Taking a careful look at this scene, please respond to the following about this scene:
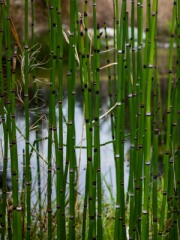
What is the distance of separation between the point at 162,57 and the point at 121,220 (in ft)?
21.0

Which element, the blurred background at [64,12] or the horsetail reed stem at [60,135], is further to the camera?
the blurred background at [64,12]

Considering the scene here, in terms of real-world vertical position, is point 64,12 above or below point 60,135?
above

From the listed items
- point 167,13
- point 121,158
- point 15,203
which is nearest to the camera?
point 15,203

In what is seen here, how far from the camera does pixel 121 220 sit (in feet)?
2.44

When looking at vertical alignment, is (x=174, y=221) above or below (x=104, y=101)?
below

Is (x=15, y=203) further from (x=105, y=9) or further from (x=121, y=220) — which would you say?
(x=105, y=9)

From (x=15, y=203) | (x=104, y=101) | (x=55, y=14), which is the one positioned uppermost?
(x=104, y=101)

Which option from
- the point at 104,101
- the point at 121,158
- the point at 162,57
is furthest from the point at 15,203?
the point at 162,57

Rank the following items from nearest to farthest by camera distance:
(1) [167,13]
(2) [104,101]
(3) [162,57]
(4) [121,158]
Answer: (4) [121,158] → (2) [104,101] → (1) [167,13] → (3) [162,57]

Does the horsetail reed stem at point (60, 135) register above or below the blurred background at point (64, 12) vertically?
below

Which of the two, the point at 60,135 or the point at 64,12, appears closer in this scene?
the point at 60,135

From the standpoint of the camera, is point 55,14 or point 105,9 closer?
point 55,14

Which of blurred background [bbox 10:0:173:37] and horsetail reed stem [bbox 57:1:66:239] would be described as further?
blurred background [bbox 10:0:173:37]

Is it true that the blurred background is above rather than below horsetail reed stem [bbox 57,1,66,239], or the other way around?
above
